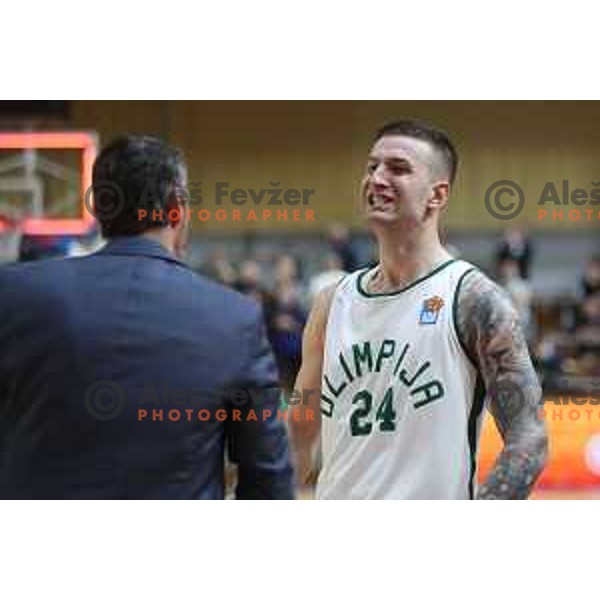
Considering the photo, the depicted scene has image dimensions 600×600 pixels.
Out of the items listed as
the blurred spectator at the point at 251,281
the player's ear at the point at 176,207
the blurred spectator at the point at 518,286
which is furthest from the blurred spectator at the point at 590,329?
the player's ear at the point at 176,207

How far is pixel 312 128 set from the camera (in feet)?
45.4

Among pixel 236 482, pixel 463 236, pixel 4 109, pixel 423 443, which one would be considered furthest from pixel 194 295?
pixel 463 236

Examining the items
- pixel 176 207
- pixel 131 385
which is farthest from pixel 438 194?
pixel 131 385

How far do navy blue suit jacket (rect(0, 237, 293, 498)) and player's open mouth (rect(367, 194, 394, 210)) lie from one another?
1217mm

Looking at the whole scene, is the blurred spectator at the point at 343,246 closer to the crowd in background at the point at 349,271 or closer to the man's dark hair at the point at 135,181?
the crowd in background at the point at 349,271

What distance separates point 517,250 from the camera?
12.8 m

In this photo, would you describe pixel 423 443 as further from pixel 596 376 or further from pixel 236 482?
pixel 596 376

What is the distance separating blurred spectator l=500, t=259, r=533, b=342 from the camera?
11.6 m

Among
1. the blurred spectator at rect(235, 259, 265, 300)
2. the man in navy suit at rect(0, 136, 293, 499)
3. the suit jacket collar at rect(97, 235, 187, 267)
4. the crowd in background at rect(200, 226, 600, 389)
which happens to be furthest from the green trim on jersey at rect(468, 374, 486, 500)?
the blurred spectator at rect(235, 259, 265, 300)

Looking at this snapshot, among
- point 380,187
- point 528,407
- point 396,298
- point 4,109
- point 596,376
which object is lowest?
point 596,376

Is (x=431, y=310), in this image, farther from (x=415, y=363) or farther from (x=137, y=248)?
(x=137, y=248)

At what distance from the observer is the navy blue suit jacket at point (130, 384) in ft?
10.2

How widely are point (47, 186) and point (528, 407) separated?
29.9 ft

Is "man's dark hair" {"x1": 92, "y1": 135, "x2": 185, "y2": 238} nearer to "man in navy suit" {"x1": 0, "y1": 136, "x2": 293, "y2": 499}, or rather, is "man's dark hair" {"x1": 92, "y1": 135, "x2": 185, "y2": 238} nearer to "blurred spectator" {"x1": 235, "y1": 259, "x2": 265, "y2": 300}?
"man in navy suit" {"x1": 0, "y1": 136, "x2": 293, "y2": 499}
